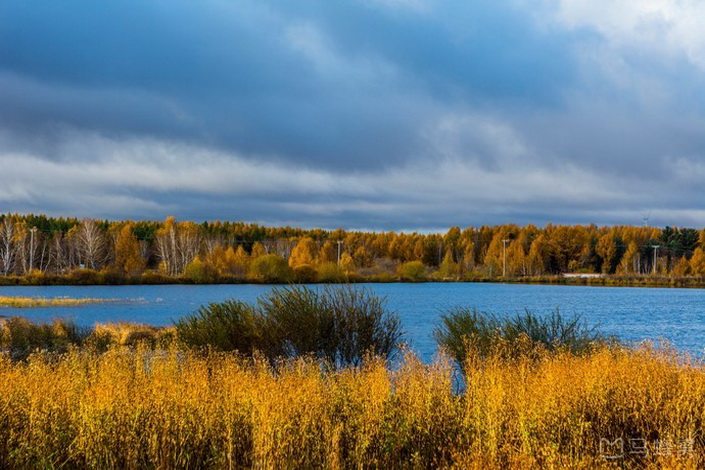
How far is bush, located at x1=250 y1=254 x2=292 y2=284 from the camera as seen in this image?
321 feet

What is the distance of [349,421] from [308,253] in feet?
359

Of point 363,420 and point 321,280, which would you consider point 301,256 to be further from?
point 363,420

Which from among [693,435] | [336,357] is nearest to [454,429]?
[693,435]

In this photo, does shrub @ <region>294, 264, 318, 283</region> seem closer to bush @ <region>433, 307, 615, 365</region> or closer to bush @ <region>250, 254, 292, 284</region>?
bush @ <region>250, 254, 292, 284</region>

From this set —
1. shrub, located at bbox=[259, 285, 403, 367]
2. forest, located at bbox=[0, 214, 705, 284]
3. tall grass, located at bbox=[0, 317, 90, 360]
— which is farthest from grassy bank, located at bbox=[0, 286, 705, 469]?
forest, located at bbox=[0, 214, 705, 284]

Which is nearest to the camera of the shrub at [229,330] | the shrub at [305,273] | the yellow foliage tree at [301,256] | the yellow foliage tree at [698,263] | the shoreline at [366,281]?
the shrub at [229,330]

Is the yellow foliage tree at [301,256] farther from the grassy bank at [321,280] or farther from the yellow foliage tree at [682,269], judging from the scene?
the yellow foliage tree at [682,269]

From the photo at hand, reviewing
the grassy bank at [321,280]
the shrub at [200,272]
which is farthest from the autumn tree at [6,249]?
the shrub at [200,272]

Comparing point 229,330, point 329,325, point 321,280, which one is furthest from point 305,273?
point 329,325

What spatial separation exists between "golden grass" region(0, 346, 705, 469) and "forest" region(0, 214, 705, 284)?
236ft

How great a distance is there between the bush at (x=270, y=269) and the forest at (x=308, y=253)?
0.50 ft

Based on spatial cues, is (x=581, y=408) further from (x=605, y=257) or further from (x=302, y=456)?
(x=605, y=257)

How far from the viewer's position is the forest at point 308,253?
99250mm

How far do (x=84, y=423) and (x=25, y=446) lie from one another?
0.66 m
